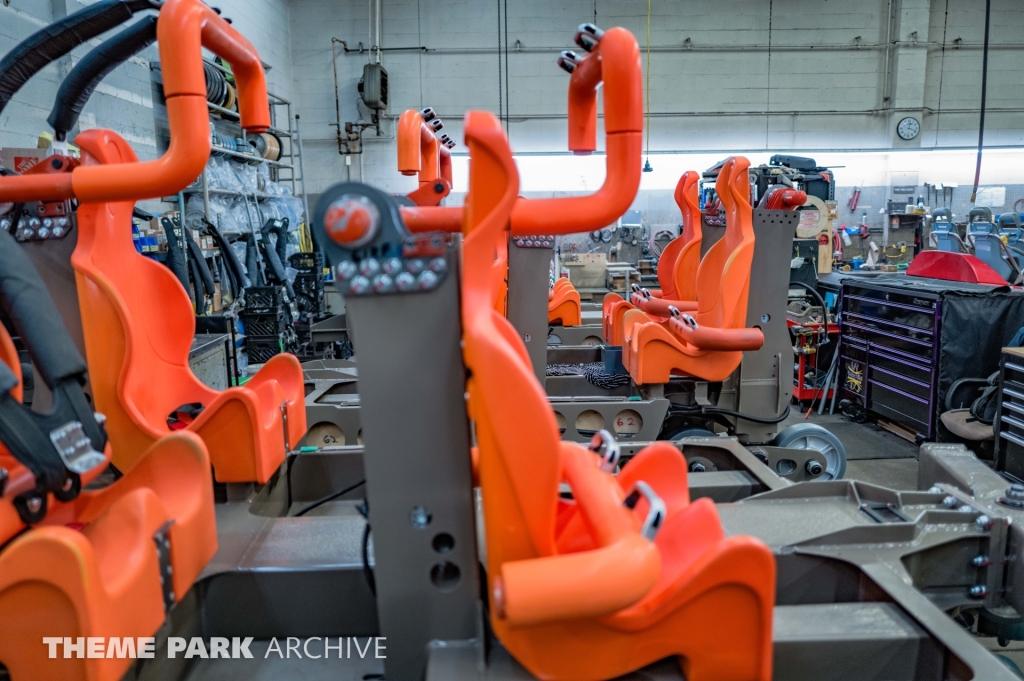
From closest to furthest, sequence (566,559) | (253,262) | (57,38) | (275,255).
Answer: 1. (566,559)
2. (57,38)
3. (253,262)
4. (275,255)

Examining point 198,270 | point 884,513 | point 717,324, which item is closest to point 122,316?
point 884,513

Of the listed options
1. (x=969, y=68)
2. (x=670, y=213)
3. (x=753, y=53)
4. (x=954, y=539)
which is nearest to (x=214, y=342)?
(x=954, y=539)

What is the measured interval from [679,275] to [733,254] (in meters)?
1.46

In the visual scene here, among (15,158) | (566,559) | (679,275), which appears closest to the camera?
(566,559)

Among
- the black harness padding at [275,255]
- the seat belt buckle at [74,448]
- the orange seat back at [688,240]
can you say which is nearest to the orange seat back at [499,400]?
the seat belt buckle at [74,448]

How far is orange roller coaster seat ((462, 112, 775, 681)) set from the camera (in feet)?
4.17

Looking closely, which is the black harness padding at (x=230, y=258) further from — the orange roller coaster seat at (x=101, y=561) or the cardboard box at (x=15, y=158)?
the orange roller coaster seat at (x=101, y=561)

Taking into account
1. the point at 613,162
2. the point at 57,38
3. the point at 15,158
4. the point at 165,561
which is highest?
the point at 57,38

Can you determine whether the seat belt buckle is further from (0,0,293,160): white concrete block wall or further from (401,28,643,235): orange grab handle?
(0,0,293,160): white concrete block wall

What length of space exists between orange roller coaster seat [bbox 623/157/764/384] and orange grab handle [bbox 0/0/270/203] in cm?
293

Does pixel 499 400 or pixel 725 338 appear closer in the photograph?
pixel 499 400

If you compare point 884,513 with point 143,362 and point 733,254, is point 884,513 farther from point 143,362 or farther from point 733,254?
point 143,362

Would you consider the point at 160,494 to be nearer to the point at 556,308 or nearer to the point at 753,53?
the point at 556,308

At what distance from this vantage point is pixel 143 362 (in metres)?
2.44
